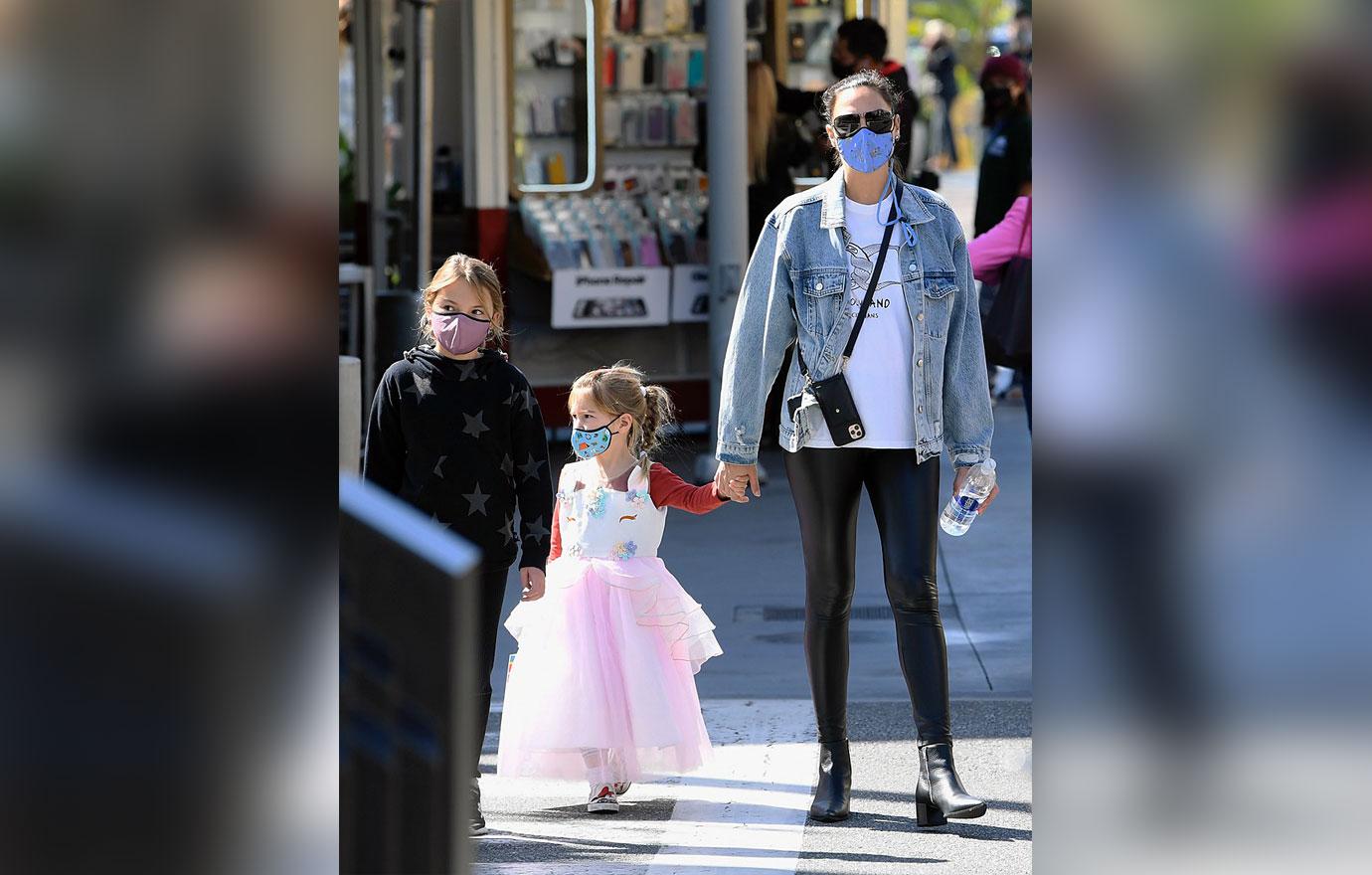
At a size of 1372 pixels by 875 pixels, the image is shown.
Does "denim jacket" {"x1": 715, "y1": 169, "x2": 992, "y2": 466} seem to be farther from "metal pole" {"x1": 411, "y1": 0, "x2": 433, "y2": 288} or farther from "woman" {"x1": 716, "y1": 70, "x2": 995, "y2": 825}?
"metal pole" {"x1": 411, "y1": 0, "x2": 433, "y2": 288}

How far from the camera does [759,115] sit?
38.8 feet

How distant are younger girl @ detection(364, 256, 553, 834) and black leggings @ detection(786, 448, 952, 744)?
0.70 m

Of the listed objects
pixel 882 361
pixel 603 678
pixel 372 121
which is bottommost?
pixel 603 678

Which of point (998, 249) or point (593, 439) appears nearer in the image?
point (593, 439)

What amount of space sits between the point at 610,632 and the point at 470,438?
0.69m

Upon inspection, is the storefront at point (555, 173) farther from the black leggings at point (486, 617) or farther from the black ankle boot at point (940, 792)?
the black ankle boot at point (940, 792)

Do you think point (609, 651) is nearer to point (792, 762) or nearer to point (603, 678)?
point (603, 678)

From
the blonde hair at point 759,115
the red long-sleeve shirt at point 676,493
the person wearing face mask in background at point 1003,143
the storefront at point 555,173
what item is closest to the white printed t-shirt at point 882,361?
the red long-sleeve shirt at point 676,493

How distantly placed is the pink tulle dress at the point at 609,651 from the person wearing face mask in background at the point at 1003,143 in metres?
5.73

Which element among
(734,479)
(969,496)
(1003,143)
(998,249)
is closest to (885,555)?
(969,496)

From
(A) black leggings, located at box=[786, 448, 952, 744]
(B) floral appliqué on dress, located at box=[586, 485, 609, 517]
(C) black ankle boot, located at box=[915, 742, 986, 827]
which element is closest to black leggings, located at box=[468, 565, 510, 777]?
(B) floral appliqué on dress, located at box=[586, 485, 609, 517]
